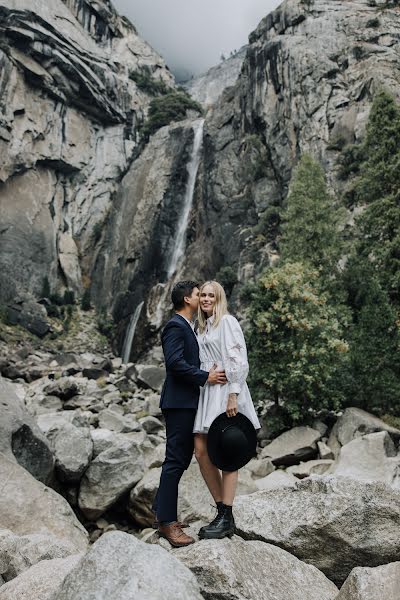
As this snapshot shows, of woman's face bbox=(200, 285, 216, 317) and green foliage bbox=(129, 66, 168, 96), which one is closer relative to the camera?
woman's face bbox=(200, 285, 216, 317)

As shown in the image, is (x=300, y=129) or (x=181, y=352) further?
(x=300, y=129)

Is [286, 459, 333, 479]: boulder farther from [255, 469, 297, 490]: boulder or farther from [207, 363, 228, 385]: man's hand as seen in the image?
[207, 363, 228, 385]: man's hand

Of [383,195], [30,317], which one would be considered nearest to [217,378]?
[383,195]

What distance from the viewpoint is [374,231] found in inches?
731

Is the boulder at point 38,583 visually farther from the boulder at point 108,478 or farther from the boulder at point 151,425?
the boulder at point 151,425

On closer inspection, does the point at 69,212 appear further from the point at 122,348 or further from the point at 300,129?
the point at 300,129

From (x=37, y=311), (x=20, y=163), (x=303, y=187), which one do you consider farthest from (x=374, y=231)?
(x=20, y=163)

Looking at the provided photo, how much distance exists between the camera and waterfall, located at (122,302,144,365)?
3756 cm

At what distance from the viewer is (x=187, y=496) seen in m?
7.24

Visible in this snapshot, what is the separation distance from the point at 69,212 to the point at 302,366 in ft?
145

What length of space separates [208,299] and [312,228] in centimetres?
1696

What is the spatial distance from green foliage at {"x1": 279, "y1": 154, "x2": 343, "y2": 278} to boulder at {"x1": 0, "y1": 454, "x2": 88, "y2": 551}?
14871mm

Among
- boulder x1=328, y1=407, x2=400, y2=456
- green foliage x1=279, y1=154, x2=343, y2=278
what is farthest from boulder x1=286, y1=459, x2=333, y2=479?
green foliage x1=279, y1=154, x2=343, y2=278

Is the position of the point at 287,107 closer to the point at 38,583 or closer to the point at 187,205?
the point at 187,205
